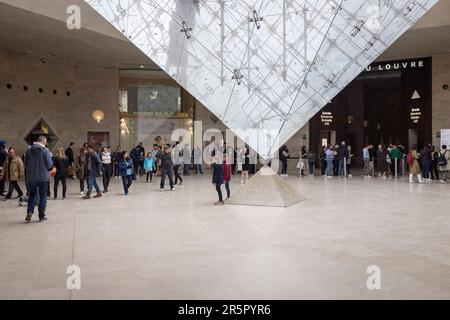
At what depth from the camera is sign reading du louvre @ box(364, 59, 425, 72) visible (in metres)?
19.4

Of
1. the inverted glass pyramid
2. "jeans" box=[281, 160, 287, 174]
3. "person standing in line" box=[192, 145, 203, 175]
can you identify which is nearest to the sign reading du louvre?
"jeans" box=[281, 160, 287, 174]

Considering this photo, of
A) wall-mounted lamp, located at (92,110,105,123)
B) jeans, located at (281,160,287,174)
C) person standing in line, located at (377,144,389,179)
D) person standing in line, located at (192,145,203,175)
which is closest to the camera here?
person standing in line, located at (377,144,389,179)

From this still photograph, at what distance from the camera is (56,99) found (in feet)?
61.6

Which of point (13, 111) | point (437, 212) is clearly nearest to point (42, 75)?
point (13, 111)

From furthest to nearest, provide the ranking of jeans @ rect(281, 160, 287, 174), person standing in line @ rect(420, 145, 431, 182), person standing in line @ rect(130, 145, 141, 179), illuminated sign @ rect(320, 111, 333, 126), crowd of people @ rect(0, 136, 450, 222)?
illuminated sign @ rect(320, 111, 333, 126) → jeans @ rect(281, 160, 287, 174) → person standing in line @ rect(130, 145, 141, 179) → person standing in line @ rect(420, 145, 431, 182) → crowd of people @ rect(0, 136, 450, 222)

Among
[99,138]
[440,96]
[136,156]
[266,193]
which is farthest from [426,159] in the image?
[99,138]

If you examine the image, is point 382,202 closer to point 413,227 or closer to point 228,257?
point 413,227

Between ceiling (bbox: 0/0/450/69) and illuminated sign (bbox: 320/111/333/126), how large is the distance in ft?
13.0

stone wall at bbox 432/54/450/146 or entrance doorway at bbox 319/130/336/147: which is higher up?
stone wall at bbox 432/54/450/146

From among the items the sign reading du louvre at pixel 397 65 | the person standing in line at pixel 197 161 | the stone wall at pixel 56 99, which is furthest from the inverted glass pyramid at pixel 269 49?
the sign reading du louvre at pixel 397 65

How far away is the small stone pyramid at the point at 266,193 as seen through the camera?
8656 millimetres

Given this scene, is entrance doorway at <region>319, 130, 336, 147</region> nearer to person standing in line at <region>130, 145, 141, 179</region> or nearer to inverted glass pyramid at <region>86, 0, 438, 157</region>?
person standing in line at <region>130, 145, 141, 179</region>

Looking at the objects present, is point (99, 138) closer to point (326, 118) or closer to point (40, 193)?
point (326, 118)
